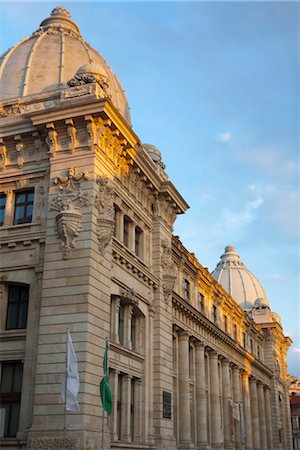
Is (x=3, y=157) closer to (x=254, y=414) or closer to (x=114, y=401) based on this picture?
(x=114, y=401)

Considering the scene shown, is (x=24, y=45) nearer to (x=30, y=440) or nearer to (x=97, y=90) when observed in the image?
(x=97, y=90)

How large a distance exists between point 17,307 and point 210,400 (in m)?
26.3

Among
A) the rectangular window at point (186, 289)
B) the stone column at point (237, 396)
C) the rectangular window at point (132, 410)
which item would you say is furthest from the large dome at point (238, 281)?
the rectangular window at point (132, 410)

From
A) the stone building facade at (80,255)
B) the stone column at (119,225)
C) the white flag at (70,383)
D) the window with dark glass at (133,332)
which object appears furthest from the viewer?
the window with dark glass at (133,332)

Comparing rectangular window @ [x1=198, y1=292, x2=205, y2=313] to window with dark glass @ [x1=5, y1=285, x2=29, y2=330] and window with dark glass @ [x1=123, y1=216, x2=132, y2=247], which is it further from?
window with dark glass @ [x1=5, y1=285, x2=29, y2=330]

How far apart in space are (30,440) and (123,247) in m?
10.9

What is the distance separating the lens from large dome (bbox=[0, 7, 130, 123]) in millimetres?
35438

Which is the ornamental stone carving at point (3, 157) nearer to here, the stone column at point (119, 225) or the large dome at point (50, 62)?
the large dome at point (50, 62)

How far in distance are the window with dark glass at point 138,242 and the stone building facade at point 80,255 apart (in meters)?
0.07

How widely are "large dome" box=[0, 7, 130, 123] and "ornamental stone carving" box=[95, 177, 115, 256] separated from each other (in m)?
6.40

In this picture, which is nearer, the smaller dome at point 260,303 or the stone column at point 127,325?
the stone column at point 127,325

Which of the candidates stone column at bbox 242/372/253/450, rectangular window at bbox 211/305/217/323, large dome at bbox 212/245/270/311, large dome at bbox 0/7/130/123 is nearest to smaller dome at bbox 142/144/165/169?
large dome at bbox 0/7/130/123

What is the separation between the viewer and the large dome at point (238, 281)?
86725mm

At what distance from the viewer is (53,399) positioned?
2509cm
